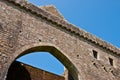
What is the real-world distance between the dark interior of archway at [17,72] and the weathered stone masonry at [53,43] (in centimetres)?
187

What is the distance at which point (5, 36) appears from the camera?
9484mm

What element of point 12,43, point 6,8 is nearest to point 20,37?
point 12,43

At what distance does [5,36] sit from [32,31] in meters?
1.46

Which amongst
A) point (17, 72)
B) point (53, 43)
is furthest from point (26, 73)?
point (53, 43)

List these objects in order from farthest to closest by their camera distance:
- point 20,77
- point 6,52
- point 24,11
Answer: point 20,77 < point 24,11 < point 6,52

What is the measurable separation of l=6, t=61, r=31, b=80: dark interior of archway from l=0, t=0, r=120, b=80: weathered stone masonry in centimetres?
187

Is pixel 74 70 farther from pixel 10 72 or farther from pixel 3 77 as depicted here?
pixel 3 77

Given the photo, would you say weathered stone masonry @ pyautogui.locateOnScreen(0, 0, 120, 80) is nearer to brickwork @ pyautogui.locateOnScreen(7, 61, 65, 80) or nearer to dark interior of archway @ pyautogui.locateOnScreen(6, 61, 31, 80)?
brickwork @ pyautogui.locateOnScreen(7, 61, 65, 80)

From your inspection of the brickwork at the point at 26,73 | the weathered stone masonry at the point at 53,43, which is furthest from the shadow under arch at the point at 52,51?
the brickwork at the point at 26,73

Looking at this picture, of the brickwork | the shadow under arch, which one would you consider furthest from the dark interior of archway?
the shadow under arch

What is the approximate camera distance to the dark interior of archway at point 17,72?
11414mm

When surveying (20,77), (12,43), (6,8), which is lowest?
(20,77)

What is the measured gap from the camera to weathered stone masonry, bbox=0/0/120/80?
9.62 m

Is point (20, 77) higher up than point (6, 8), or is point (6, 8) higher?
point (6, 8)
